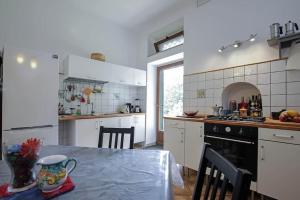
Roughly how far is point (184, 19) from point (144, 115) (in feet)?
7.16

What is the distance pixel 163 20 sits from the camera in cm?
→ 349

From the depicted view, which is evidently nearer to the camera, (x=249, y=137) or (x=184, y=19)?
(x=249, y=137)

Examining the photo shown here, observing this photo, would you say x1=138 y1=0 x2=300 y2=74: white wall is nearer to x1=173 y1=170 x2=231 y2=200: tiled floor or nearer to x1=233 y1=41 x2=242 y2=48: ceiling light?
x1=233 y1=41 x2=242 y2=48: ceiling light

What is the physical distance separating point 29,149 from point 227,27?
2.80m

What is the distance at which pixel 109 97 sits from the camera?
3607mm

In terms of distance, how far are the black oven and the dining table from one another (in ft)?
3.46

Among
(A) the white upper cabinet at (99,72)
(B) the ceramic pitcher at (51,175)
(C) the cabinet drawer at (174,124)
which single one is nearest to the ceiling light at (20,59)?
(A) the white upper cabinet at (99,72)

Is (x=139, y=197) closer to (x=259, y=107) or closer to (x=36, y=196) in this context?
(x=36, y=196)

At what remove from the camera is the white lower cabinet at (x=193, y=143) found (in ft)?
6.91

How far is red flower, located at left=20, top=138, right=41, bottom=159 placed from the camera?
626 millimetres

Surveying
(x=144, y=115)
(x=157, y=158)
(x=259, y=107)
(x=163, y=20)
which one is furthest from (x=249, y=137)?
(x=163, y=20)

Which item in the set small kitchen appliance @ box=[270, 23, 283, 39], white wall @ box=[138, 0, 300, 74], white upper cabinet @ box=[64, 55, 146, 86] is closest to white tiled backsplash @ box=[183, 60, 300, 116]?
white wall @ box=[138, 0, 300, 74]

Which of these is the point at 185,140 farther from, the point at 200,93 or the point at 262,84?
the point at 262,84

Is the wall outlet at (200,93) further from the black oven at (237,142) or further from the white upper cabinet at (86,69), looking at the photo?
the white upper cabinet at (86,69)
